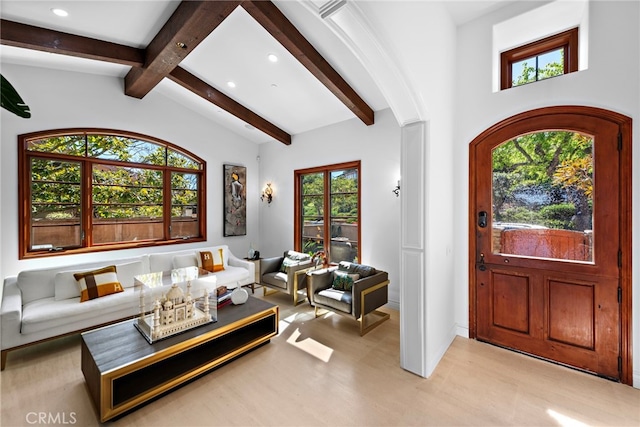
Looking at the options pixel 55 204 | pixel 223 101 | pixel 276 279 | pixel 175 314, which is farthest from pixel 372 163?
pixel 55 204

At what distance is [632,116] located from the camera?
89.4 inches

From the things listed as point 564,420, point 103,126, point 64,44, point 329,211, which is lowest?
point 564,420

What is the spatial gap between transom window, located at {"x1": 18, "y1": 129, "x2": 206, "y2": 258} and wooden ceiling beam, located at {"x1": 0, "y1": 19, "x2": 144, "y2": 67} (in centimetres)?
133

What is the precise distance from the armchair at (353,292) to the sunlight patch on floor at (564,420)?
1.71 meters

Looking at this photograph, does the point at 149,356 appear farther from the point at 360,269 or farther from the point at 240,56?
the point at 240,56

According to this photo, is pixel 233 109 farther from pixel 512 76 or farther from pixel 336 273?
pixel 512 76

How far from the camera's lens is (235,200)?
19.5 ft

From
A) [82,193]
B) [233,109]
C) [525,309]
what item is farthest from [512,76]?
[82,193]

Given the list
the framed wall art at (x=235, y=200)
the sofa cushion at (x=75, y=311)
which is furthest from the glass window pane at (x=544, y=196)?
the framed wall art at (x=235, y=200)

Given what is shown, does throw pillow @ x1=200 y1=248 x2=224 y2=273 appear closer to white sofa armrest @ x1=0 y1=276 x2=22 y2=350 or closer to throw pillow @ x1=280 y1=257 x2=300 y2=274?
throw pillow @ x1=280 y1=257 x2=300 y2=274

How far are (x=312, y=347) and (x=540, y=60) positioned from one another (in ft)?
12.8

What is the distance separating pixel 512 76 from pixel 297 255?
3.78m

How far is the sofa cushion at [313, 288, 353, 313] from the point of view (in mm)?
3291

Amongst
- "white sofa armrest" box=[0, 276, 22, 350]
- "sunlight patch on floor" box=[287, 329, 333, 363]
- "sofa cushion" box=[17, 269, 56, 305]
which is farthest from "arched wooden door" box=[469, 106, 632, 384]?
"sofa cushion" box=[17, 269, 56, 305]
